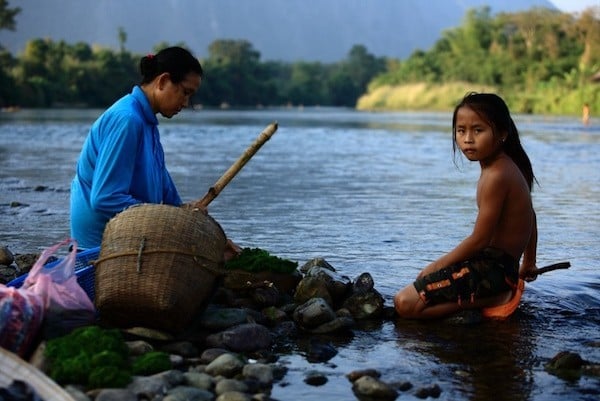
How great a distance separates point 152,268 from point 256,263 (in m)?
1.23

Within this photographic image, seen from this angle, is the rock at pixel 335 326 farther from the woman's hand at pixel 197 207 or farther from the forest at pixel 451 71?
the forest at pixel 451 71

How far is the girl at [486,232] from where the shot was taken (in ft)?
17.1

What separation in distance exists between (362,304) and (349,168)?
12.3 m

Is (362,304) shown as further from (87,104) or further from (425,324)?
(87,104)

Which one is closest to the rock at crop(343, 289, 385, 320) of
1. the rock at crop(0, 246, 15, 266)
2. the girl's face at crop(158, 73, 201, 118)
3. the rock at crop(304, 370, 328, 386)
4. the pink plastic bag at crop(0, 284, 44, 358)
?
the rock at crop(304, 370, 328, 386)

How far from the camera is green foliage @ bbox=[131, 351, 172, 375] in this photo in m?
4.04

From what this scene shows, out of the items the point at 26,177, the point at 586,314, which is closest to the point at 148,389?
the point at 586,314

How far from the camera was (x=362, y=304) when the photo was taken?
5.41 meters

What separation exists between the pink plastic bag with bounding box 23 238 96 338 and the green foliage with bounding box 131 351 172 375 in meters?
0.44

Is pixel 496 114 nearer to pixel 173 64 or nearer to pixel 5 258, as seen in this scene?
pixel 173 64

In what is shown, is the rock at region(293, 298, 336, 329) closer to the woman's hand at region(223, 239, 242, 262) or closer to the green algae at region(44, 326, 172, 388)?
the woman's hand at region(223, 239, 242, 262)

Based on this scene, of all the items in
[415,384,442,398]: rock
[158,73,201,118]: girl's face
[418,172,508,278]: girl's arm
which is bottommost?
[415,384,442,398]: rock

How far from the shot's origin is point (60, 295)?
430cm

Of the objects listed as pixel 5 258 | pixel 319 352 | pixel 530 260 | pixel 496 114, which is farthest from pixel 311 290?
pixel 5 258
